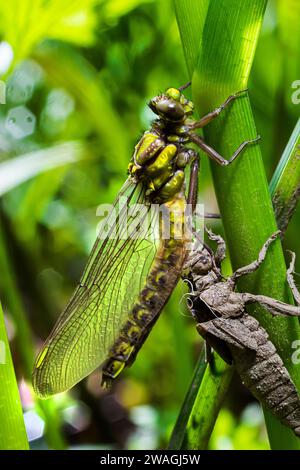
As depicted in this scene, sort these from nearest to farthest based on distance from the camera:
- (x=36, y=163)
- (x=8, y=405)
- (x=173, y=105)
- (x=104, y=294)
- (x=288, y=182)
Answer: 1. (x=8, y=405)
2. (x=288, y=182)
3. (x=173, y=105)
4. (x=104, y=294)
5. (x=36, y=163)

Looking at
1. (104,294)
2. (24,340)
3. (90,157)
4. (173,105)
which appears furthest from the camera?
(90,157)

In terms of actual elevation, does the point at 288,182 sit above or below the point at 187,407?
above

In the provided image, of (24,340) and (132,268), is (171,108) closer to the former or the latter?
(132,268)

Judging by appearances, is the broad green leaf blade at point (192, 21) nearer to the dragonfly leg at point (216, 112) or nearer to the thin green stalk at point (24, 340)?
the dragonfly leg at point (216, 112)

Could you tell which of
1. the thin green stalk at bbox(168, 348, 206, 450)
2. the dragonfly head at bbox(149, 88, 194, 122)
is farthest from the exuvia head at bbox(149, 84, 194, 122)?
the thin green stalk at bbox(168, 348, 206, 450)

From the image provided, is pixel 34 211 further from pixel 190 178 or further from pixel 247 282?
pixel 247 282

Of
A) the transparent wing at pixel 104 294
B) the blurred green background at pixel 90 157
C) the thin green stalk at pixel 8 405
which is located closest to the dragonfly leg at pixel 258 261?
the thin green stalk at pixel 8 405

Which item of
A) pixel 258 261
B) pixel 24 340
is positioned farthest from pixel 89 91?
pixel 258 261
